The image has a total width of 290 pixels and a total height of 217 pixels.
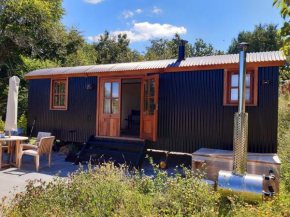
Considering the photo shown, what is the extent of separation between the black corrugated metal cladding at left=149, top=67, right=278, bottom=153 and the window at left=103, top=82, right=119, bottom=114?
145cm

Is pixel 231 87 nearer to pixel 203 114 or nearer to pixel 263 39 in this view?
pixel 203 114

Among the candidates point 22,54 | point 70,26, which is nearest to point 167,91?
point 22,54

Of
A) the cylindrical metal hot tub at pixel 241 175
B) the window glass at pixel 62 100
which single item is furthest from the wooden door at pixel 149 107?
the window glass at pixel 62 100

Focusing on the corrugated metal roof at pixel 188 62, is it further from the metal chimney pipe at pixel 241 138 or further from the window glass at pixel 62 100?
the metal chimney pipe at pixel 241 138

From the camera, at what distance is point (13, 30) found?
16297 mm

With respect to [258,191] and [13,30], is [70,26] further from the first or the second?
[258,191]

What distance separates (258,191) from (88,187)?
7.21ft

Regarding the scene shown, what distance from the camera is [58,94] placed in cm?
859

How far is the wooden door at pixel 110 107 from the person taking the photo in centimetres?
739

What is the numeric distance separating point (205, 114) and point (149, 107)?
5.17ft

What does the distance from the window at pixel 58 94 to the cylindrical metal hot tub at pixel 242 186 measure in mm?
6458

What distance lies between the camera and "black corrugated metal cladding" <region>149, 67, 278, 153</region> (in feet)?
18.1

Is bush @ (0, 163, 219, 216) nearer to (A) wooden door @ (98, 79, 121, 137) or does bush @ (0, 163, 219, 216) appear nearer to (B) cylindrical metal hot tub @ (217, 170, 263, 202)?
(B) cylindrical metal hot tub @ (217, 170, 263, 202)

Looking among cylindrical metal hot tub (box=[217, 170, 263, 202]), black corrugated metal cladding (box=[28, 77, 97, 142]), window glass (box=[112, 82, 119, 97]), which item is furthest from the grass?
black corrugated metal cladding (box=[28, 77, 97, 142])
